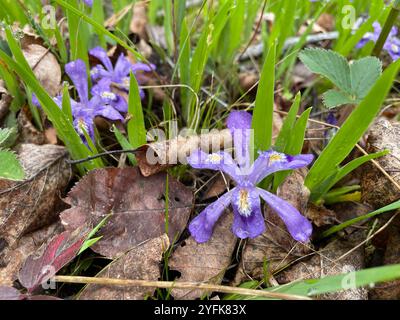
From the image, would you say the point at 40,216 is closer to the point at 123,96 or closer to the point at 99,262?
the point at 99,262

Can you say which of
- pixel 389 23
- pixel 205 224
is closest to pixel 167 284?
pixel 205 224

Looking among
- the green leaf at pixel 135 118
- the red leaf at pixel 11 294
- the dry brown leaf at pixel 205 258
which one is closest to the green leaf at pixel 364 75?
the dry brown leaf at pixel 205 258

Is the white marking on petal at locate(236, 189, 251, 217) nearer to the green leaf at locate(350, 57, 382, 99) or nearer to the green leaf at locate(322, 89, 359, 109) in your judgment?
the green leaf at locate(322, 89, 359, 109)

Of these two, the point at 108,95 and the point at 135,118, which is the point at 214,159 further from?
the point at 108,95

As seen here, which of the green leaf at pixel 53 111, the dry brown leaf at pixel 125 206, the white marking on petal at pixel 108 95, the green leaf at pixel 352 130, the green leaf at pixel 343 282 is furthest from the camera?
the white marking on petal at pixel 108 95

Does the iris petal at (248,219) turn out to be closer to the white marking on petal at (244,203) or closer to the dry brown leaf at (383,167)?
the white marking on petal at (244,203)
